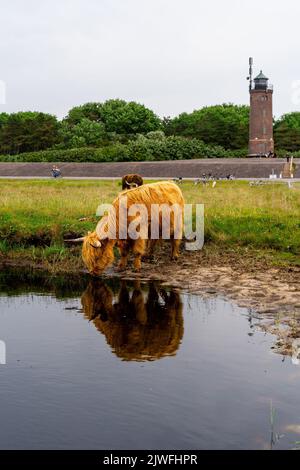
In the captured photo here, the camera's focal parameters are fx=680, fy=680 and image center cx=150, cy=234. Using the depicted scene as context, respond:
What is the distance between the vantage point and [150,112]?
89.7m

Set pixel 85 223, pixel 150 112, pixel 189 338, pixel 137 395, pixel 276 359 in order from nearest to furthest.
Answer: pixel 137 395 < pixel 276 359 < pixel 189 338 < pixel 85 223 < pixel 150 112

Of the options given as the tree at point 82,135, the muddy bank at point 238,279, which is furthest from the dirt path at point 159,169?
the muddy bank at point 238,279

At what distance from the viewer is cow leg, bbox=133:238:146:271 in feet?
45.6

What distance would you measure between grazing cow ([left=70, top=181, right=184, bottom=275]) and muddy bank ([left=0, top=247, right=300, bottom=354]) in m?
0.50

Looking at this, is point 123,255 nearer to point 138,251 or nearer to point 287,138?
point 138,251

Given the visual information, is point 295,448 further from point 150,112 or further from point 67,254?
point 150,112

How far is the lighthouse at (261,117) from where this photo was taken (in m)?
64.4

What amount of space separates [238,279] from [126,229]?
2.40m

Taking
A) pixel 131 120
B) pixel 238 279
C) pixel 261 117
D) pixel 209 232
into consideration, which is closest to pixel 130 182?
pixel 209 232

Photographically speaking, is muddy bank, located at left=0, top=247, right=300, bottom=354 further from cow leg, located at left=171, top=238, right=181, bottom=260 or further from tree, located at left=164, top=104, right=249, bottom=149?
tree, located at left=164, top=104, right=249, bottom=149

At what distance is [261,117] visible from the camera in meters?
64.6

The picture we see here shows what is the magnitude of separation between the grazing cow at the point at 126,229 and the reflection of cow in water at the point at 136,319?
0.62 metres

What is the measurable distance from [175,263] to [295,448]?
28.7ft
